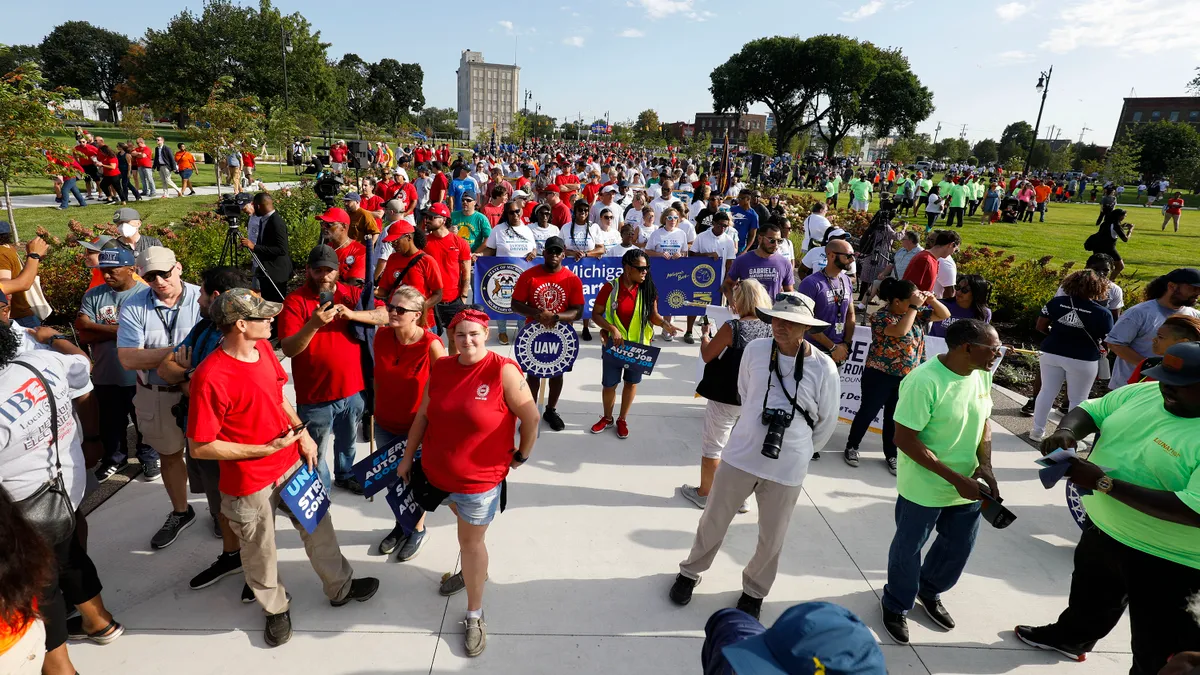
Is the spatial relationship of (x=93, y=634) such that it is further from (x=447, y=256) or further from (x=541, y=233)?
(x=541, y=233)

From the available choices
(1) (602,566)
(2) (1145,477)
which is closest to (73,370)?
(1) (602,566)

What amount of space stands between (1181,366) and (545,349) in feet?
14.1

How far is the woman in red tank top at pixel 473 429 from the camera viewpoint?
3.09m

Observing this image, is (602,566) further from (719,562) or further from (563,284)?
(563,284)

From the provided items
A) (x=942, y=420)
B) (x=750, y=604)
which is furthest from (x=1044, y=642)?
(x=750, y=604)

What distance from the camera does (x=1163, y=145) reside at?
51.9 m

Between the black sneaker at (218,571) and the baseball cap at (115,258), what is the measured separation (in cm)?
203

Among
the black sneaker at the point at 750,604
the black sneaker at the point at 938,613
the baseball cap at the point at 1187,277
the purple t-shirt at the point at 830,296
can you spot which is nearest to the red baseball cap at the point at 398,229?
the purple t-shirt at the point at 830,296

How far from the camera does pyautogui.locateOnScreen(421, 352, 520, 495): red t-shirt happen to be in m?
3.08

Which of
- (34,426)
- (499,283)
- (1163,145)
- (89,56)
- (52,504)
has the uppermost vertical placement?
(89,56)

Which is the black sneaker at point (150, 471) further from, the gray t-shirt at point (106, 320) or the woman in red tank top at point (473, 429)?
the woman in red tank top at point (473, 429)

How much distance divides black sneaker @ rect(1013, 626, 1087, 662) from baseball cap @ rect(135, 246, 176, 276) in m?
5.74

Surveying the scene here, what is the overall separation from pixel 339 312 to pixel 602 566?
7.94 ft

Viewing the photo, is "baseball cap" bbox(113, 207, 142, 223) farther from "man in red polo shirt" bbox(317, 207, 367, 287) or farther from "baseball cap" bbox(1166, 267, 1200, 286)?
"baseball cap" bbox(1166, 267, 1200, 286)
